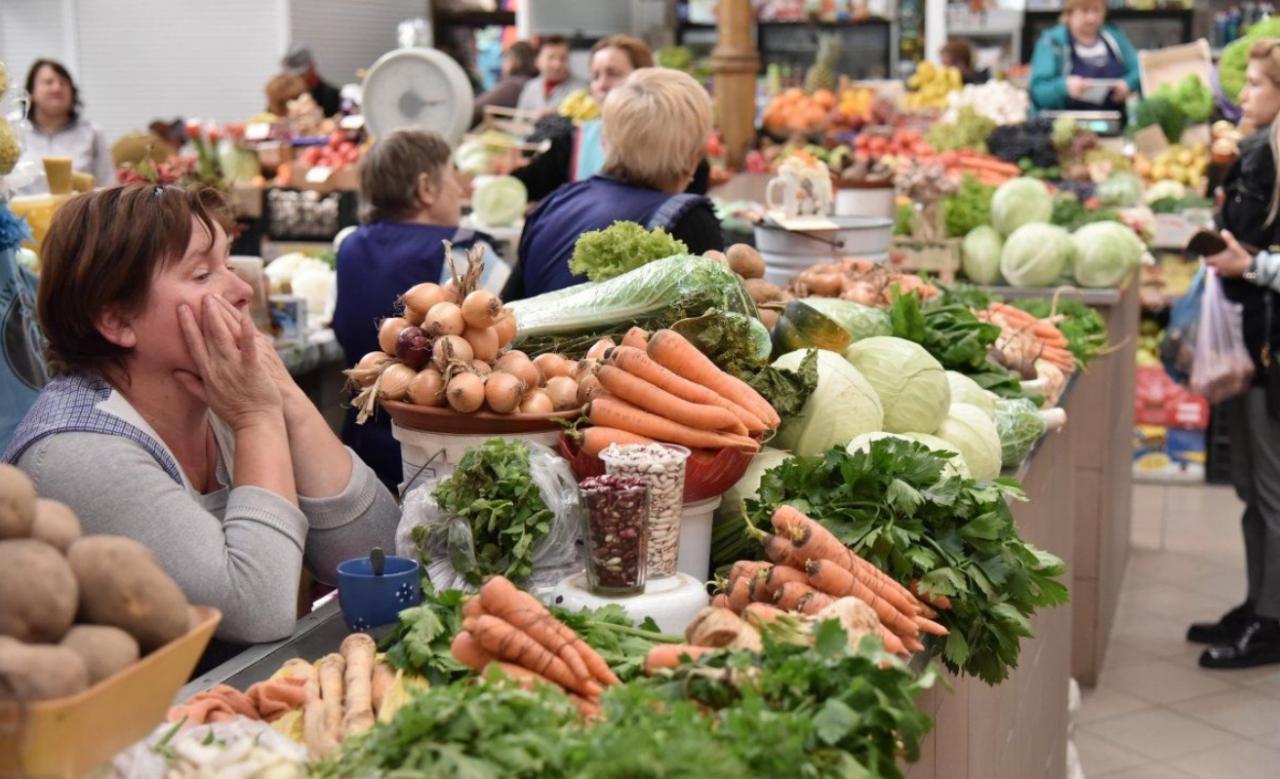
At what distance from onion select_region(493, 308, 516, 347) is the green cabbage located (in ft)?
3.53

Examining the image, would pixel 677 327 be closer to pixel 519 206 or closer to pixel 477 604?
pixel 477 604

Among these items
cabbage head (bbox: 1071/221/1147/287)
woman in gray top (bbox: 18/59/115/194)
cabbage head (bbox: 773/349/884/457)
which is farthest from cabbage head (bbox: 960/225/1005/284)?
woman in gray top (bbox: 18/59/115/194)

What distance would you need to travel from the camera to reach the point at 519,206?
707 centimetres

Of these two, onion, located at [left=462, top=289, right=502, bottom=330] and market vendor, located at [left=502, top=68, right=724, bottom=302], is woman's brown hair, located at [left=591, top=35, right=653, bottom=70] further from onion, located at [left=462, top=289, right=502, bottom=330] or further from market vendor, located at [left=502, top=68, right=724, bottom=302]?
onion, located at [left=462, top=289, right=502, bottom=330]

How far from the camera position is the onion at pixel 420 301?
95.9 inches

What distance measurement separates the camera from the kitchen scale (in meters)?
7.14

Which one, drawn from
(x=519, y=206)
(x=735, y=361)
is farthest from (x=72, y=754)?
(x=519, y=206)

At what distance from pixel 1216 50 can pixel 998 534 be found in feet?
30.1

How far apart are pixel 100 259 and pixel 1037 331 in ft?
9.37

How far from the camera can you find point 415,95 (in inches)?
284

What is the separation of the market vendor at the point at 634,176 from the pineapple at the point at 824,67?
237 inches

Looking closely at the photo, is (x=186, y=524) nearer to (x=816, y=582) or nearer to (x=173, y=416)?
(x=173, y=416)

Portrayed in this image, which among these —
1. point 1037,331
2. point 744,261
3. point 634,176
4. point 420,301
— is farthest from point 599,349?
point 1037,331

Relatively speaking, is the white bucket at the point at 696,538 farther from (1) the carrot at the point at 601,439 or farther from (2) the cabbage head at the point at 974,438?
(2) the cabbage head at the point at 974,438
